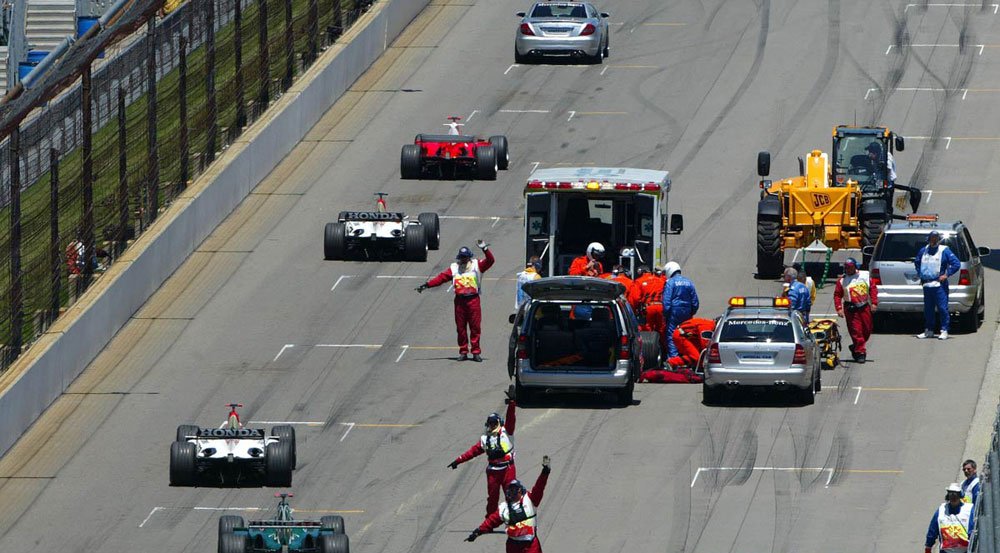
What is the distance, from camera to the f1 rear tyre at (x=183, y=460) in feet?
91.8

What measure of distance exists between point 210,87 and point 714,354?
1593 centimetres

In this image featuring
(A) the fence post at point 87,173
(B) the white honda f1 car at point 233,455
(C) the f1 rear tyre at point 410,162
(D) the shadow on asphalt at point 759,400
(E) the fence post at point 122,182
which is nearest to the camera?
(B) the white honda f1 car at point 233,455

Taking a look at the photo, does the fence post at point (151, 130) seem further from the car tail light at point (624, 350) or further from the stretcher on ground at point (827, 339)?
the stretcher on ground at point (827, 339)

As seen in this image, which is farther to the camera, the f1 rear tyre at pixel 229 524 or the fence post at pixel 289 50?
the fence post at pixel 289 50

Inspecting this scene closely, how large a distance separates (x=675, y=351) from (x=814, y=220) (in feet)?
19.3

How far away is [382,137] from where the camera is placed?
46.4 m

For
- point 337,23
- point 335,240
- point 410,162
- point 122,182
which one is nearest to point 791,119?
point 410,162

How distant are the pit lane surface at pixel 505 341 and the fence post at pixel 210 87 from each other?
4.43 ft

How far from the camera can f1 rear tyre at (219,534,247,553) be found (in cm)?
2414

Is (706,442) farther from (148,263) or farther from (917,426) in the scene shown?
(148,263)

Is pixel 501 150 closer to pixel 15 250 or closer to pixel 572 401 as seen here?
pixel 572 401

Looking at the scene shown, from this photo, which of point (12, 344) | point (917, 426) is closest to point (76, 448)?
point (12, 344)

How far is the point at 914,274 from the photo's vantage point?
3384 cm

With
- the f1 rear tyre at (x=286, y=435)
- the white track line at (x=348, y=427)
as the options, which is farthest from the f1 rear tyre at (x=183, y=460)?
the white track line at (x=348, y=427)
